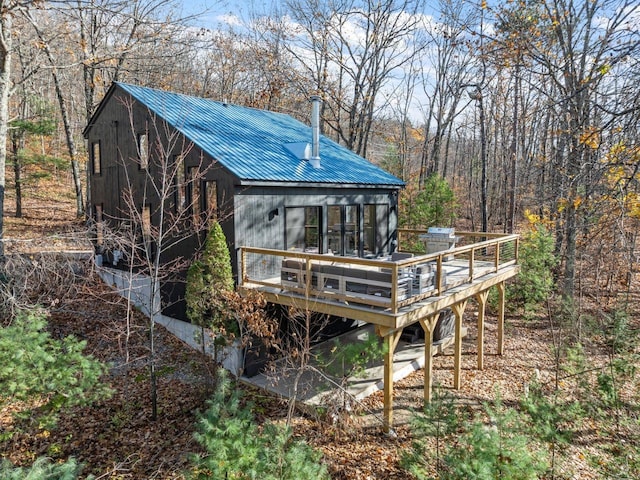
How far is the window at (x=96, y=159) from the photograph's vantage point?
14.1m

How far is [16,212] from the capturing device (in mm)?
21797

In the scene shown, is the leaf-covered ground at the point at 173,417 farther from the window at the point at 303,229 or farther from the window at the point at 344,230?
the window at the point at 344,230

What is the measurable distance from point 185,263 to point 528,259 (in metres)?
10.9

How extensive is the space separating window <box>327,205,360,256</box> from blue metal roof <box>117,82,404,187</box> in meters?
0.88

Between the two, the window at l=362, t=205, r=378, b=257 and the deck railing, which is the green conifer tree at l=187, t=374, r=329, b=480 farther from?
the window at l=362, t=205, r=378, b=257

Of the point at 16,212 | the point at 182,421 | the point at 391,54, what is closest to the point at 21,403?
the point at 182,421

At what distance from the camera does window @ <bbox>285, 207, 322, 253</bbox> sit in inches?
428

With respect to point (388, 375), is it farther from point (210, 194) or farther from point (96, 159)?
point (96, 159)

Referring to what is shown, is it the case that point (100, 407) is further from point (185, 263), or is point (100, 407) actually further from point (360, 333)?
point (360, 333)

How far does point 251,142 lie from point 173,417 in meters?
6.94

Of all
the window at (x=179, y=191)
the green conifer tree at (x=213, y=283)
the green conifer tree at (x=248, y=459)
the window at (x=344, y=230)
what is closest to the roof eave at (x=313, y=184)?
the window at (x=344, y=230)

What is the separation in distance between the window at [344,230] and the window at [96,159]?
8.01 meters

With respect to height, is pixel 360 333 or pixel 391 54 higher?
pixel 391 54

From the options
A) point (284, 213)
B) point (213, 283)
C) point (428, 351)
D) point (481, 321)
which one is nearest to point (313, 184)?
point (284, 213)
